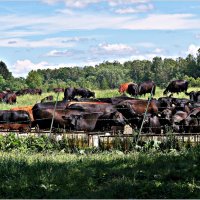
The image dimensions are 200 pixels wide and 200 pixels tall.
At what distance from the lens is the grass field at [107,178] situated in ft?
24.2

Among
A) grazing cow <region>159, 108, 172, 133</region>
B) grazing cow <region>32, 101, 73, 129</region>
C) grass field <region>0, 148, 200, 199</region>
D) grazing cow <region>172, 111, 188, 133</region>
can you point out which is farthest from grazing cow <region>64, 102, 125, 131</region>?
grass field <region>0, 148, 200, 199</region>

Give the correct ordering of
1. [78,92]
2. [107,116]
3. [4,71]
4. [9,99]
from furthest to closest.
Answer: [4,71] → [78,92] → [9,99] → [107,116]

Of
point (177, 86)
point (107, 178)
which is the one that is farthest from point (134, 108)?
point (177, 86)

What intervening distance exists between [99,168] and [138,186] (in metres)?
1.47

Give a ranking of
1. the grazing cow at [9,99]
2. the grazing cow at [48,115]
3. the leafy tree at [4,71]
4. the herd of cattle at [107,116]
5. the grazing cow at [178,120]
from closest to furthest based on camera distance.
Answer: the grazing cow at [178,120]
the herd of cattle at [107,116]
the grazing cow at [48,115]
the grazing cow at [9,99]
the leafy tree at [4,71]

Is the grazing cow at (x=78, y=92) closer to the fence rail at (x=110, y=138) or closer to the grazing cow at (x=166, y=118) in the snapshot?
the grazing cow at (x=166, y=118)

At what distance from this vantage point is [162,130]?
650 inches

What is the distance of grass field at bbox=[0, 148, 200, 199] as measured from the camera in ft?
24.2

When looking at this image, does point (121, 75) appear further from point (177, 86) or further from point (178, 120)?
point (178, 120)

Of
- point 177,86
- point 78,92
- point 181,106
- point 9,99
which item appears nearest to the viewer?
point 181,106

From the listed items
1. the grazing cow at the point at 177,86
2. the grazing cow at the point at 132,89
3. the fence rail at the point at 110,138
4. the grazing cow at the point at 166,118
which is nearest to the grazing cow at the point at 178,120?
the grazing cow at the point at 166,118

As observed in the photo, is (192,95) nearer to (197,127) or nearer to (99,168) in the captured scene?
(197,127)

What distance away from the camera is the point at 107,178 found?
819 cm

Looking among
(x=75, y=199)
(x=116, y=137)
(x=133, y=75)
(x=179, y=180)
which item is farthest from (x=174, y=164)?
(x=133, y=75)
